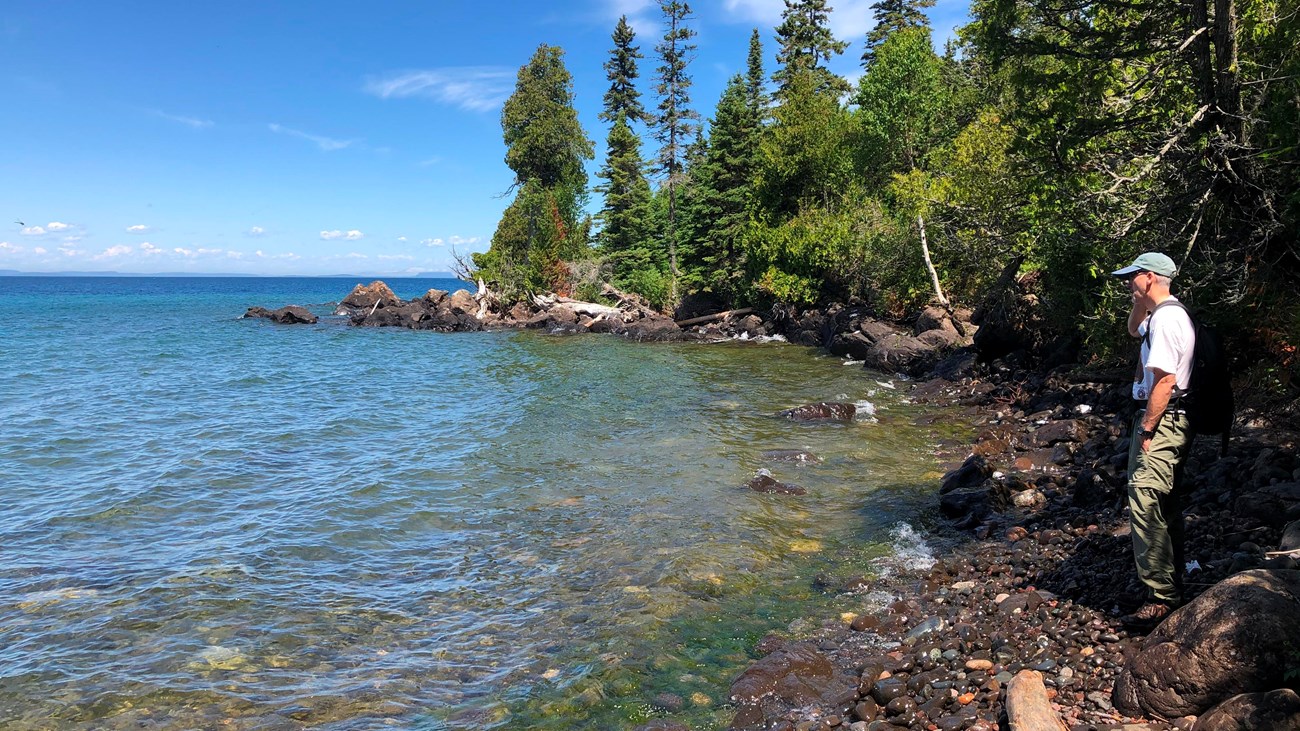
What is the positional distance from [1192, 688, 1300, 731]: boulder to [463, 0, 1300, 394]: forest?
5087 mm

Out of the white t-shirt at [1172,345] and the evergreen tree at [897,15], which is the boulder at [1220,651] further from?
the evergreen tree at [897,15]

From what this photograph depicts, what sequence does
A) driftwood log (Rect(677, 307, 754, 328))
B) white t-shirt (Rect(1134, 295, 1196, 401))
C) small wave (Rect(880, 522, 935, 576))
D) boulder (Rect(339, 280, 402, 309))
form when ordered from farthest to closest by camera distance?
boulder (Rect(339, 280, 402, 309)) < driftwood log (Rect(677, 307, 754, 328)) < small wave (Rect(880, 522, 935, 576)) < white t-shirt (Rect(1134, 295, 1196, 401))

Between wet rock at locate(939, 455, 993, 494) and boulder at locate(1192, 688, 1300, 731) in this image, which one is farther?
wet rock at locate(939, 455, 993, 494)

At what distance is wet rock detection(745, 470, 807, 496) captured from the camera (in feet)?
41.5

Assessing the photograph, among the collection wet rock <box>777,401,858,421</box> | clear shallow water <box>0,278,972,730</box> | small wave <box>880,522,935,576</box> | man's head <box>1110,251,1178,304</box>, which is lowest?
clear shallow water <box>0,278,972,730</box>

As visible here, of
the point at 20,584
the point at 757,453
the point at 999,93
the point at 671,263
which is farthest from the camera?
the point at 671,263

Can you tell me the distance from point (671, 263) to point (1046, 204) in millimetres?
39468

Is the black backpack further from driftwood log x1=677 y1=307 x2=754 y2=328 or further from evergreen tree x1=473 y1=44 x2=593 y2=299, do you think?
evergreen tree x1=473 y1=44 x2=593 y2=299

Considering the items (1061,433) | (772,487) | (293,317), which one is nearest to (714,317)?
(1061,433)

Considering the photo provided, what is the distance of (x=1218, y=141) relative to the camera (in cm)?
800

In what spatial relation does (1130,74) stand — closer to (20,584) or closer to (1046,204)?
(1046,204)

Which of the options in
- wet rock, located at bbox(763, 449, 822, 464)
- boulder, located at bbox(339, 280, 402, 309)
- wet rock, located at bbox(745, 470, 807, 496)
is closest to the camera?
wet rock, located at bbox(745, 470, 807, 496)

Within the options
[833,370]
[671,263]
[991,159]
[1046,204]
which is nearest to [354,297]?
[671,263]

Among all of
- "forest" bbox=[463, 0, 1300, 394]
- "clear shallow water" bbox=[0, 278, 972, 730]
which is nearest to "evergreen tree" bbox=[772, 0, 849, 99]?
"forest" bbox=[463, 0, 1300, 394]
